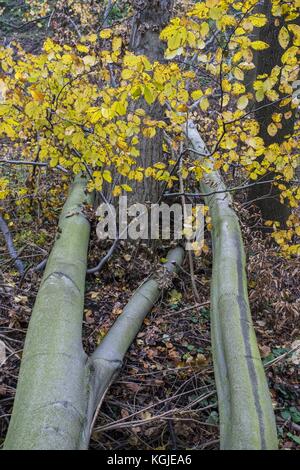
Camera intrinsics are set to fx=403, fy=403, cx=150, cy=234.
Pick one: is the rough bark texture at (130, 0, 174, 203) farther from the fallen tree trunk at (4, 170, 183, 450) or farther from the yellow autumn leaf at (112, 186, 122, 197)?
the fallen tree trunk at (4, 170, 183, 450)

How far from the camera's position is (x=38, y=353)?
203 centimetres

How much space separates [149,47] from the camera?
422cm

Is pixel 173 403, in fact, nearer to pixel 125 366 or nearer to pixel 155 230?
pixel 125 366

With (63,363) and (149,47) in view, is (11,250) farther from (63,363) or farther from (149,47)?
(149,47)

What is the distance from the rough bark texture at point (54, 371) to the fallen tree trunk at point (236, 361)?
0.72 meters

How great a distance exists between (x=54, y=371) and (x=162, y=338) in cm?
146

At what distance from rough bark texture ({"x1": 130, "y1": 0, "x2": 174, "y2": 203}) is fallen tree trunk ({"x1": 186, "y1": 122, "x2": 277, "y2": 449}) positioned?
1141 millimetres

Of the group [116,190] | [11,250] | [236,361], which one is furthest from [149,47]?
[236,361]

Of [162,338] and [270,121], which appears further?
[270,121]

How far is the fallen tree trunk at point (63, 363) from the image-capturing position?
5.54ft

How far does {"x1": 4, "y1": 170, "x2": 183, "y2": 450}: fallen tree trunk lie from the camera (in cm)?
169

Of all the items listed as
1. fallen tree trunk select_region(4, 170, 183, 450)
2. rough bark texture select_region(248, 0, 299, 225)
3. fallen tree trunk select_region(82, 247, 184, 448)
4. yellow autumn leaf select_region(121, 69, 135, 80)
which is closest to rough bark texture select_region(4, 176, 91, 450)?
fallen tree trunk select_region(4, 170, 183, 450)
